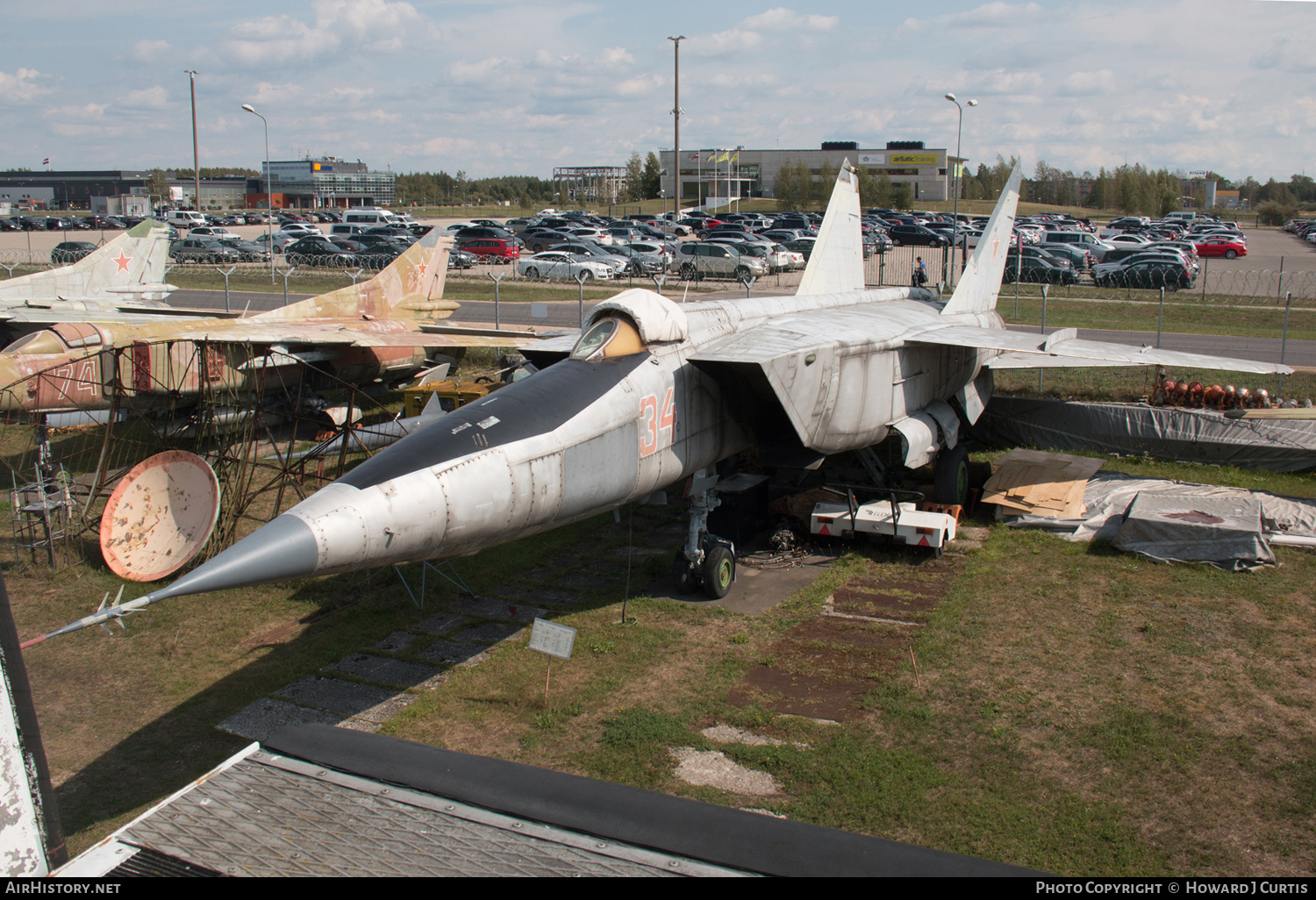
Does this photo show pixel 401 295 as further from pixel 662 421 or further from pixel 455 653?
pixel 662 421

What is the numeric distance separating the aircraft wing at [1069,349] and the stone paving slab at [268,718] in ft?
27.5

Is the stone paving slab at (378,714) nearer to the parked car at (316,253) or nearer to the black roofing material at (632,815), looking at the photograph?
the black roofing material at (632,815)

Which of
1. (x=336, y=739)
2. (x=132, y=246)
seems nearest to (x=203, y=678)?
(x=336, y=739)

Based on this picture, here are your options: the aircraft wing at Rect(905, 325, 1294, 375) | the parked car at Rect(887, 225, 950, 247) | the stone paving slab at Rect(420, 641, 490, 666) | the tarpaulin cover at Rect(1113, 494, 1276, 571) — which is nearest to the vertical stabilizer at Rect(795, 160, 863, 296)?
the aircraft wing at Rect(905, 325, 1294, 375)

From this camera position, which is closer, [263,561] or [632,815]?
[632,815]

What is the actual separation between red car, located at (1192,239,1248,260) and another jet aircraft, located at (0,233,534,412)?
51.7 m

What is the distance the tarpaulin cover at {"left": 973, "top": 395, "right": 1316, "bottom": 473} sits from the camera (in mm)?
15188

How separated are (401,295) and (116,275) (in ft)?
26.0

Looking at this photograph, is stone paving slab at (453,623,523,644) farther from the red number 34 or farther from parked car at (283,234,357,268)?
parked car at (283,234,357,268)

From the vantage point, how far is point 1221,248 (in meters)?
55.2

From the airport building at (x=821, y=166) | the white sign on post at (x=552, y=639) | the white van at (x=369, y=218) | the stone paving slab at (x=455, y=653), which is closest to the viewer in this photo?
the white sign on post at (x=552, y=639)

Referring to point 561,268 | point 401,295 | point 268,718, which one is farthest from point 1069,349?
point 561,268

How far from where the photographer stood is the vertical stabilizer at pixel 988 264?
15887 mm

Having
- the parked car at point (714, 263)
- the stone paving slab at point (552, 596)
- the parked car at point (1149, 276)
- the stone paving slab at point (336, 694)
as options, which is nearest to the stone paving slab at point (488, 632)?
the stone paving slab at point (552, 596)
